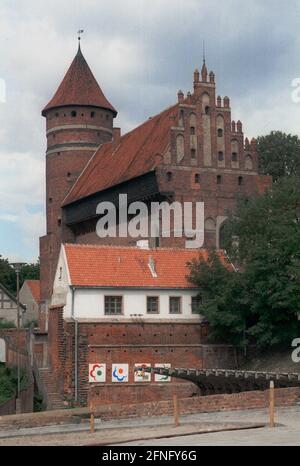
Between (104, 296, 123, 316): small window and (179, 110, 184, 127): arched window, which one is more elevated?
(179, 110, 184, 127): arched window

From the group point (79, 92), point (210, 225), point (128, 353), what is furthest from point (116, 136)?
point (128, 353)

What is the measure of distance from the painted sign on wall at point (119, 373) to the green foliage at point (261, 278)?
13.4 feet

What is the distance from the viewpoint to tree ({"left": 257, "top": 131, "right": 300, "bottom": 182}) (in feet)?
208

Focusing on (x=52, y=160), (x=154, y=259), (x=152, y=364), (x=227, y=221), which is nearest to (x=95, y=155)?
(x=52, y=160)

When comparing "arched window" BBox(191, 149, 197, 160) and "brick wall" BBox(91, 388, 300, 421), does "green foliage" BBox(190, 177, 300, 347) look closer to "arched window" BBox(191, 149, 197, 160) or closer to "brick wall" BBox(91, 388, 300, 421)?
"arched window" BBox(191, 149, 197, 160)

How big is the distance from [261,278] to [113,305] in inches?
250

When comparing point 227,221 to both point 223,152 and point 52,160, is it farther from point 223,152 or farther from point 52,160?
point 52,160

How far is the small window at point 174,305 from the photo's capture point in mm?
39406

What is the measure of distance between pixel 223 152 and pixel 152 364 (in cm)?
1506

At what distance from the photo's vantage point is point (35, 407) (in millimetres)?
38531

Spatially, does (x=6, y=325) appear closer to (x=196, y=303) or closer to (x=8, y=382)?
(x=8, y=382)

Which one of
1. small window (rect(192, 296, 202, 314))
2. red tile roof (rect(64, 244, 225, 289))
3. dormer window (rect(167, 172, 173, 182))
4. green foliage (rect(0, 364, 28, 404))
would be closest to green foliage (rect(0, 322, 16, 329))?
green foliage (rect(0, 364, 28, 404))

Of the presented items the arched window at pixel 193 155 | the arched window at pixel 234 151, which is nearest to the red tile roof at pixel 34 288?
the arched window at pixel 234 151

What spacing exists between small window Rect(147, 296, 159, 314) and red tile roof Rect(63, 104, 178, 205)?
1035 cm
